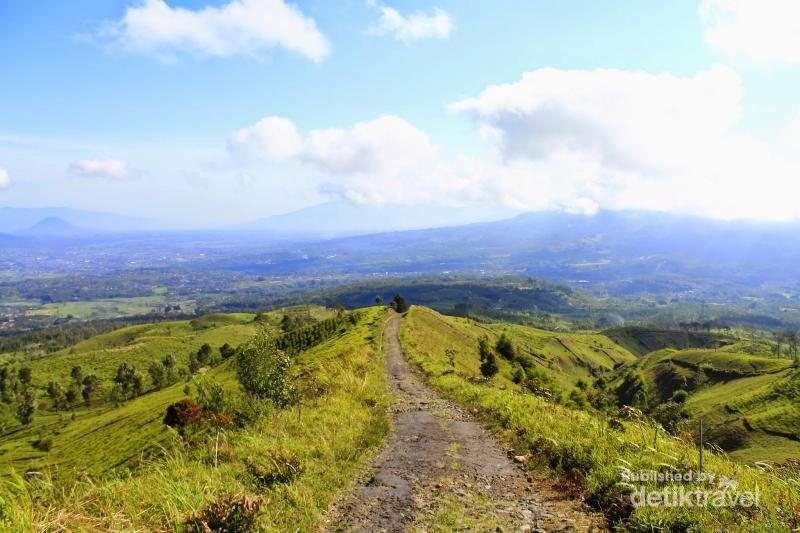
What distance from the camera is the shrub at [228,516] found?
647cm

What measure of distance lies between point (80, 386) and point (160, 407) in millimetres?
101986

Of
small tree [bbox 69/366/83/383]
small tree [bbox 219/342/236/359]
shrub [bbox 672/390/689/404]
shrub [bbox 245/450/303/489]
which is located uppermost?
shrub [bbox 245/450/303/489]

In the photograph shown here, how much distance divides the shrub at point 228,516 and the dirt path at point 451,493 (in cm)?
233

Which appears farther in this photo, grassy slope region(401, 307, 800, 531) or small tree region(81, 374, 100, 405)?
small tree region(81, 374, 100, 405)

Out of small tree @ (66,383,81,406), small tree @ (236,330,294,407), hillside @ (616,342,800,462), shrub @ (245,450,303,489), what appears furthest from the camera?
small tree @ (66,383,81,406)

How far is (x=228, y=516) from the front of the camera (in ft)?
21.8

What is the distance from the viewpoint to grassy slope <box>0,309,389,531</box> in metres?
6.09

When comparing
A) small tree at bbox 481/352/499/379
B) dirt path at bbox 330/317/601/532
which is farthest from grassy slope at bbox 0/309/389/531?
small tree at bbox 481/352/499/379

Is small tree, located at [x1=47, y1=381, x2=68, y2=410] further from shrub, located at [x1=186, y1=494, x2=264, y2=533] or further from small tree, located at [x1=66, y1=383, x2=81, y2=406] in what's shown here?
shrub, located at [x1=186, y1=494, x2=264, y2=533]

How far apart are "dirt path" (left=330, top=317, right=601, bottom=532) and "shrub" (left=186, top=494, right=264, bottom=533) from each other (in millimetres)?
2329

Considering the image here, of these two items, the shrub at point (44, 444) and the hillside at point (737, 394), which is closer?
the hillside at point (737, 394)

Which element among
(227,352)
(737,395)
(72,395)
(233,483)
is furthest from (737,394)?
(72,395)

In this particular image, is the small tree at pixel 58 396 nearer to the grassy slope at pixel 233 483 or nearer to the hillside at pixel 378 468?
the hillside at pixel 378 468

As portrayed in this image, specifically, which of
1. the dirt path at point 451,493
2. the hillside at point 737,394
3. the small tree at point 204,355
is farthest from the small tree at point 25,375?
the hillside at point 737,394
